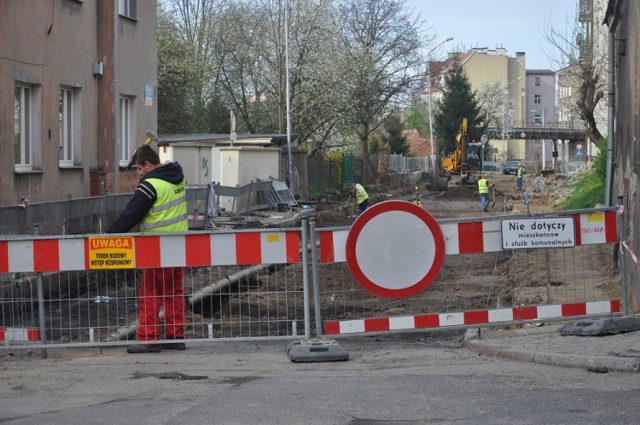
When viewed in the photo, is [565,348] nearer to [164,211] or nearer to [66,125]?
[164,211]

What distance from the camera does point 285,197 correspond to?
33.1 m

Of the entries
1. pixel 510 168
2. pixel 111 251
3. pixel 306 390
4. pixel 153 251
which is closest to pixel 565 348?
pixel 306 390

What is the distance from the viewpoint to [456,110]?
90.9 metres

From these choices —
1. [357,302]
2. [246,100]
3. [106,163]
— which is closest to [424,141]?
[246,100]

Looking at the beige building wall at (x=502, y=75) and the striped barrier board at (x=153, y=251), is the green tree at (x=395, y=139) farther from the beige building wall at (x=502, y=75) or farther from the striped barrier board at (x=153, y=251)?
the striped barrier board at (x=153, y=251)

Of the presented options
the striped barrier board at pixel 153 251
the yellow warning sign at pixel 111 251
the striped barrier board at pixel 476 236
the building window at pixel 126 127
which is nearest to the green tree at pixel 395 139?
the building window at pixel 126 127

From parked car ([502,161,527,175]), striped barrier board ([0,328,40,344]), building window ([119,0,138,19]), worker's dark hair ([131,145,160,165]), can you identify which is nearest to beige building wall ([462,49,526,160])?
parked car ([502,161,527,175])

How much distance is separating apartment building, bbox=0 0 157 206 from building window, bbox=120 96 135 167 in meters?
0.02

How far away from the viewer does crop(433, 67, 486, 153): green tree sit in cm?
9038

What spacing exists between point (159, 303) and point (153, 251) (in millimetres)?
609

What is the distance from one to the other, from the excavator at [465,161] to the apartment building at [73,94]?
141 ft

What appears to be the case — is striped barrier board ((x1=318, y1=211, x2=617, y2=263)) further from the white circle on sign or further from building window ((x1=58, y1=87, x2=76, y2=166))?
building window ((x1=58, y1=87, x2=76, y2=166))

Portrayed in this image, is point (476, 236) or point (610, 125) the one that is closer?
point (476, 236)

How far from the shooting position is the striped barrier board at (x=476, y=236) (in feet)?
30.2
